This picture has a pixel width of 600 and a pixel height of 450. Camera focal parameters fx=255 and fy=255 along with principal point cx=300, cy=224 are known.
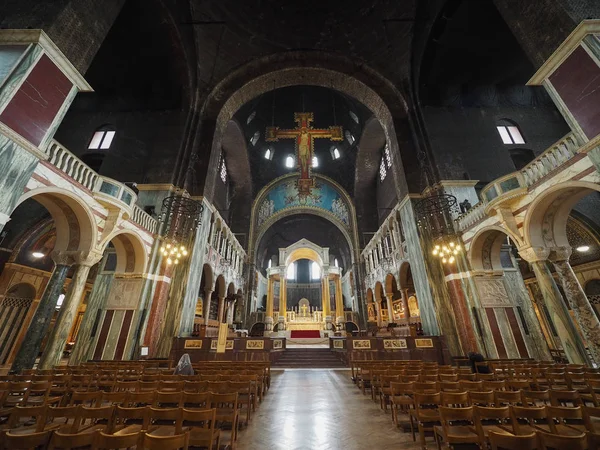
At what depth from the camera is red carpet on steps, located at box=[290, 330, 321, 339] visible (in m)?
20.6

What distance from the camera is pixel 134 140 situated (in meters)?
15.2

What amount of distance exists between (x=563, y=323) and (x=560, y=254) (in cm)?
209

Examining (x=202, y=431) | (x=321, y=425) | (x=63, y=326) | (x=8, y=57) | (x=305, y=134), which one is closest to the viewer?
(x=202, y=431)

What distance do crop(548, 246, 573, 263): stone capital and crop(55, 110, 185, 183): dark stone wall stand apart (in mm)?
15709

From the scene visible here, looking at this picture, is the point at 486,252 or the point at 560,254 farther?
the point at 486,252

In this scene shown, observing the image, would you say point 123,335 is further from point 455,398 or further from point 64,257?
point 455,398

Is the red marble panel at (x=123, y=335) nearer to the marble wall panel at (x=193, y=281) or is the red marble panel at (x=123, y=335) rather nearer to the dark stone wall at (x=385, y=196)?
the marble wall panel at (x=193, y=281)

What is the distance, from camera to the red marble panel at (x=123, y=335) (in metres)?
9.92

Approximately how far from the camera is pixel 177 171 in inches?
525

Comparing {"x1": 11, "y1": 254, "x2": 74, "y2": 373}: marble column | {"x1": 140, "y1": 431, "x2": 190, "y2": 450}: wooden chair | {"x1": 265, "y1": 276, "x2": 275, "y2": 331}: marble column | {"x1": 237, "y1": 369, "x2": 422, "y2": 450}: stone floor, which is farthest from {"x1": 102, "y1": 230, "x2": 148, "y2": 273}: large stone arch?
{"x1": 265, "y1": 276, "x2": 275, "y2": 331}: marble column

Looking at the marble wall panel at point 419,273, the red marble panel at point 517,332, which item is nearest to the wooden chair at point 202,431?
the marble wall panel at point 419,273

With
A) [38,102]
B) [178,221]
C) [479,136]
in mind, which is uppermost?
[479,136]

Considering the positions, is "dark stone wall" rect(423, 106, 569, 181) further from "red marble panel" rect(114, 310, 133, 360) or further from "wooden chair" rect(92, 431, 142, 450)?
"red marble panel" rect(114, 310, 133, 360)

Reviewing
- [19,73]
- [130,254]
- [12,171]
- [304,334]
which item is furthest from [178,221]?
[304,334]
